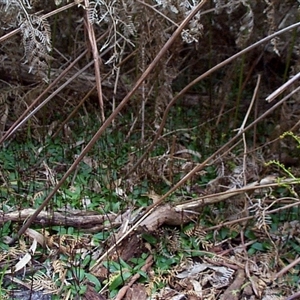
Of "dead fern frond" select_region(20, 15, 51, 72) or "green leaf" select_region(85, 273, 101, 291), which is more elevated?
"dead fern frond" select_region(20, 15, 51, 72)

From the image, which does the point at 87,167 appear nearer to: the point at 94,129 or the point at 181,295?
the point at 94,129

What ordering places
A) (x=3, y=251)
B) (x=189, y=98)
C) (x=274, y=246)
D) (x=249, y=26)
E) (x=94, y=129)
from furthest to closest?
(x=189, y=98) → (x=94, y=129) → (x=249, y=26) → (x=274, y=246) → (x=3, y=251)

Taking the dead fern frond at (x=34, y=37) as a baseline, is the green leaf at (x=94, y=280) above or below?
below

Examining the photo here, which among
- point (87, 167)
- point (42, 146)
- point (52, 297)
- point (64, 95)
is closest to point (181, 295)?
point (52, 297)

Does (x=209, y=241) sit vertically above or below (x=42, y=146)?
below

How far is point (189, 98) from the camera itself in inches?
102

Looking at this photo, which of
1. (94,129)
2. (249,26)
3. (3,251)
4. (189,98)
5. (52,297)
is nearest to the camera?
(52,297)

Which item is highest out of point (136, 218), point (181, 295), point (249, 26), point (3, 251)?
point (249, 26)

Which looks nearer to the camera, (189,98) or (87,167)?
(87,167)

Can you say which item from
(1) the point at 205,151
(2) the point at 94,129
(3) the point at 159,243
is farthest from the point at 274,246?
(2) the point at 94,129

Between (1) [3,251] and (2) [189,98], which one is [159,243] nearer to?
(1) [3,251]

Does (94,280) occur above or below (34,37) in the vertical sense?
below

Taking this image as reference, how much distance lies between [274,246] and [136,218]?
1.37ft

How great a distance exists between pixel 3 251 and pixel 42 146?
67 centimetres
